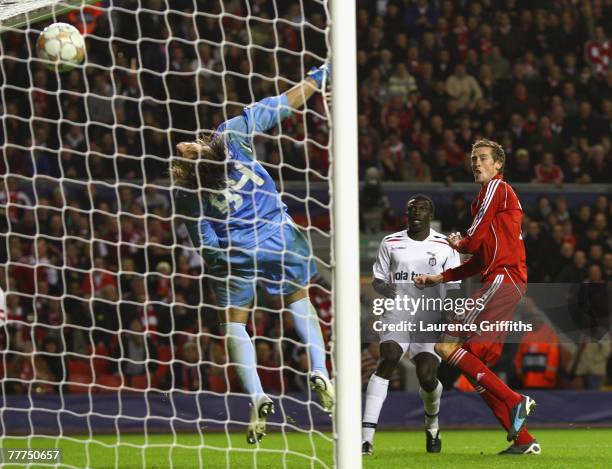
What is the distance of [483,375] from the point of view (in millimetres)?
6602

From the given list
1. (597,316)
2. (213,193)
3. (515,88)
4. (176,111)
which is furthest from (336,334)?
(515,88)

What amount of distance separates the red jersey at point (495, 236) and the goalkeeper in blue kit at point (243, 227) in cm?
97

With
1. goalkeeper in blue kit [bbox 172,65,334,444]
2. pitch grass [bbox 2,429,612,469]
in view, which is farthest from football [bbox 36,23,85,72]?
pitch grass [bbox 2,429,612,469]

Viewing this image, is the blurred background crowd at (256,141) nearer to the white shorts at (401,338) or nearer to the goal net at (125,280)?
the goal net at (125,280)

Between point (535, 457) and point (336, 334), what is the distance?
8.00 ft

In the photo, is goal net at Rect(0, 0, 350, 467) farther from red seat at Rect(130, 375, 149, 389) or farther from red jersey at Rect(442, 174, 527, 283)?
red jersey at Rect(442, 174, 527, 283)

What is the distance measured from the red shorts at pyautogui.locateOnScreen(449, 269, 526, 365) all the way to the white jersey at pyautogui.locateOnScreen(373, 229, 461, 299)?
0.42 meters

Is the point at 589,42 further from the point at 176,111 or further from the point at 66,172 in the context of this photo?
the point at 66,172

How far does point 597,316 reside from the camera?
9109 millimetres

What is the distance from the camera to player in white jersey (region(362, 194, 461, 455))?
6.99 meters

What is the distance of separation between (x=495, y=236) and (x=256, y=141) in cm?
550

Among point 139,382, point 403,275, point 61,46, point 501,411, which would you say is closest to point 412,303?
point 403,275

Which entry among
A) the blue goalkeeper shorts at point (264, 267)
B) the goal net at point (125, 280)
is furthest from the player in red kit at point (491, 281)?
the goal net at point (125, 280)

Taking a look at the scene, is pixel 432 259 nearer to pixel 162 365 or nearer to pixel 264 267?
pixel 264 267
